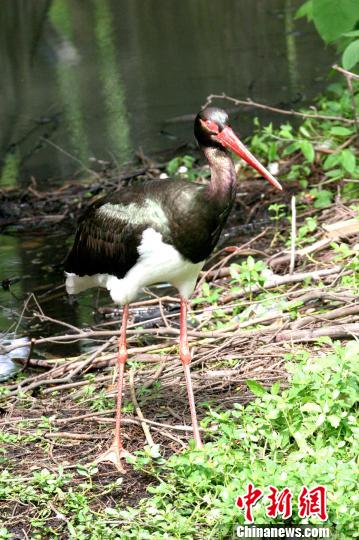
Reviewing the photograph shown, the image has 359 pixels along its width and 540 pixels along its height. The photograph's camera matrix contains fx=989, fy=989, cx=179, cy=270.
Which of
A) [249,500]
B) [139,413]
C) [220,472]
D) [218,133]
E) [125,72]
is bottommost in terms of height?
[125,72]

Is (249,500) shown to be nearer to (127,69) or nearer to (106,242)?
(106,242)

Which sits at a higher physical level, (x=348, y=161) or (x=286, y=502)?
(x=286, y=502)

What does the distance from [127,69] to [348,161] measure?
6.15 metres

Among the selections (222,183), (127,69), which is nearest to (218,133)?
(222,183)

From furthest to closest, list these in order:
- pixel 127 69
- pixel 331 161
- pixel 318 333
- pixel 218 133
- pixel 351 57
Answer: pixel 127 69 → pixel 331 161 → pixel 351 57 → pixel 318 333 → pixel 218 133

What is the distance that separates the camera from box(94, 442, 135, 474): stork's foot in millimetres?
4215

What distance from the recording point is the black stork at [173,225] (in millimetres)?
4199

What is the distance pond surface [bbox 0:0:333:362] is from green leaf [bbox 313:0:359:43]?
11.1ft

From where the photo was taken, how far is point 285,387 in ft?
14.8

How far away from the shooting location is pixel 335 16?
221 inches

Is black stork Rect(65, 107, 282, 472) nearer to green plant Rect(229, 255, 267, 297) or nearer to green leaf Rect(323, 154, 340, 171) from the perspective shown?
green plant Rect(229, 255, 267, 297)

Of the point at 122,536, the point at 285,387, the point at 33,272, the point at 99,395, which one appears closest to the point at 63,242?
the point at 33,272

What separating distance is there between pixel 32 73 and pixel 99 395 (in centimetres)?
832

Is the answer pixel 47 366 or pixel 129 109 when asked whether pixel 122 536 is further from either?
pixel 129 109
